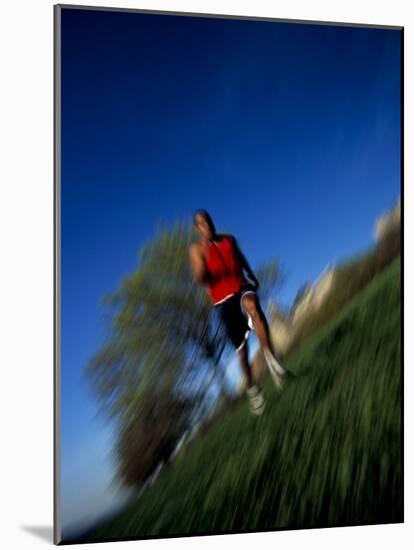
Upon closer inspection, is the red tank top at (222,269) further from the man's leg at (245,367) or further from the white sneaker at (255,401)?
the white sneaker at (255,401)

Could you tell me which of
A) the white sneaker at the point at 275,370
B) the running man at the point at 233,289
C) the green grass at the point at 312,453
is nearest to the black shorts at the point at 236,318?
the running man at the point at 233,289

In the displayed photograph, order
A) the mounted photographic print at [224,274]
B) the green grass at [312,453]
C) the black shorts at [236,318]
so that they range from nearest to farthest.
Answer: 1. the mounted photographic print at [224,274]
2. the green grass at [312,453]
3. the black shorts at [236,318]

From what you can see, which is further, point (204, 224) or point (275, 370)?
point (275, 370)

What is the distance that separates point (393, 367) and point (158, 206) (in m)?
1.66

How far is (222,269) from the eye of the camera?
757 cm

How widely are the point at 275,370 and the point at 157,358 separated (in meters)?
0.70

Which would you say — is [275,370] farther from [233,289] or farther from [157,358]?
[157,358]

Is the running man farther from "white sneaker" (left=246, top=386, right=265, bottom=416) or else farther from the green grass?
the green grass

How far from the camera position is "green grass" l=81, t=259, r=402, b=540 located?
7457 millimetres

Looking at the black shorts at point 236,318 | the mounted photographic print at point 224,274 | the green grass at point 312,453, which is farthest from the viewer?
the black shorts at point 236,318

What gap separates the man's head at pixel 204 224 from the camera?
7492mm

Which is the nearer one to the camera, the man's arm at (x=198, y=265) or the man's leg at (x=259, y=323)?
the man's arm at (x=198, y=265)

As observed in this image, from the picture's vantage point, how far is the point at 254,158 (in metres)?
7.65

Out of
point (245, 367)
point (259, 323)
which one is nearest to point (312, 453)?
point (245, 367)
